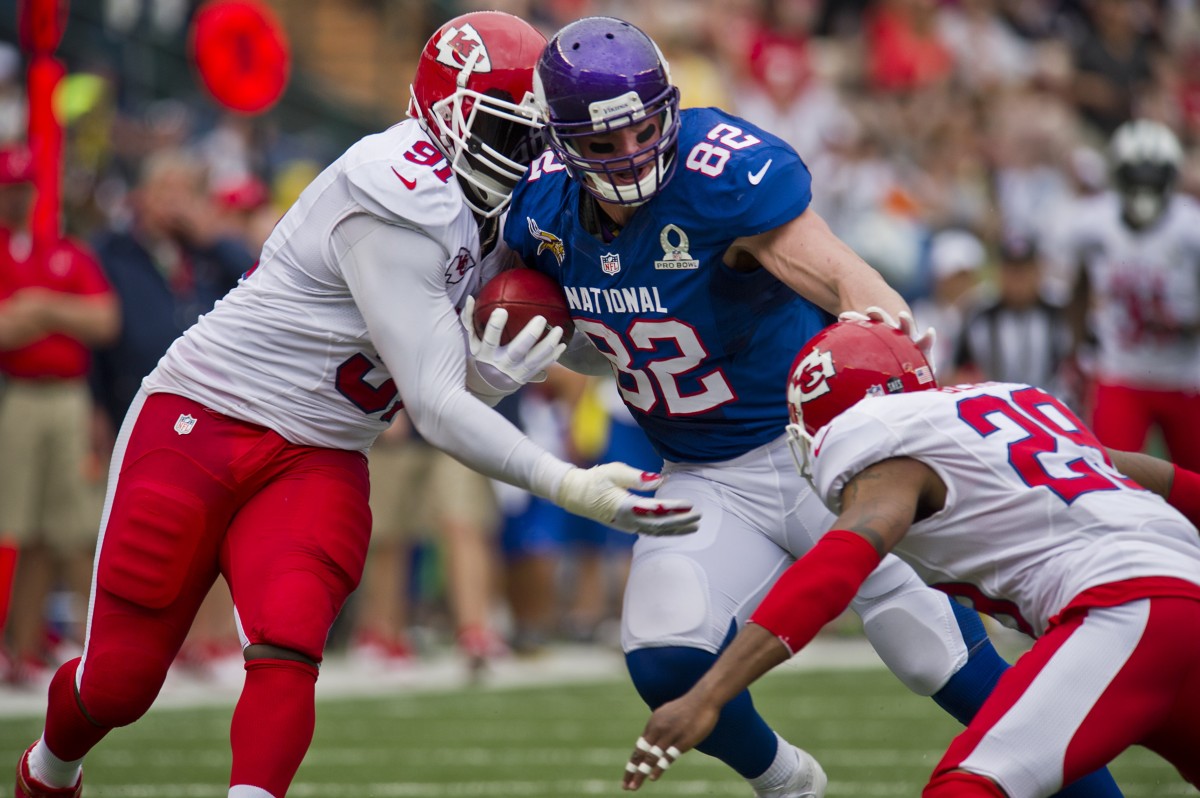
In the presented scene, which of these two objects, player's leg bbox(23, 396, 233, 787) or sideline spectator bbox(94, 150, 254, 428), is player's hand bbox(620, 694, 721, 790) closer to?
player's leg bbox(23, 396, 233, 787)

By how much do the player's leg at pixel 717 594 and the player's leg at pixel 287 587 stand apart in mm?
633

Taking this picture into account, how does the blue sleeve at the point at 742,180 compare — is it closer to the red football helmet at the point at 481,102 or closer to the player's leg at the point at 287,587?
the red football helmet at the point at 481,102

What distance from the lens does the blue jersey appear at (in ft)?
11.7

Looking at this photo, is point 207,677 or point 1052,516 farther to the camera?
point 207,677

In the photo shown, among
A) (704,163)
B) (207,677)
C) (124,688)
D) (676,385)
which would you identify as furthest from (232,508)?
(207,677)

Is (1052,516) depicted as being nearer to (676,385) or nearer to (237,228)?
(676,385)

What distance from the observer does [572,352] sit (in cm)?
409

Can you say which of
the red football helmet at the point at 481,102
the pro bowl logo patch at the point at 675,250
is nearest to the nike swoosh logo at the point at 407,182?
the red football helmet at the point at 481,102

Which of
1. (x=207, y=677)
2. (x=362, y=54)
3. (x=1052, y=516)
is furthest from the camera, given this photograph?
(x=362, y=54)

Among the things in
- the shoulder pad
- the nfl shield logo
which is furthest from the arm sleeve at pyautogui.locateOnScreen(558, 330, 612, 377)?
the shoulder pad

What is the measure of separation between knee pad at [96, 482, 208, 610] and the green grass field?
1486mm

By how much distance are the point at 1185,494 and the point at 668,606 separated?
3.52ft

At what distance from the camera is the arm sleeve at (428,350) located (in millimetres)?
3338

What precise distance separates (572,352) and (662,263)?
0.53 m
